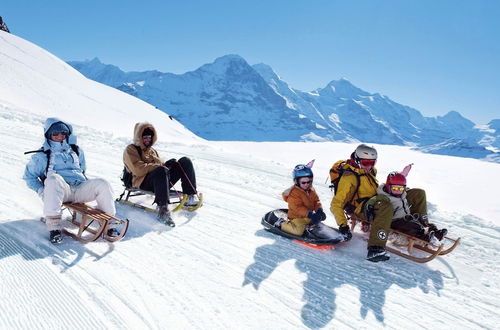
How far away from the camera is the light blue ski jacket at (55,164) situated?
187 inches

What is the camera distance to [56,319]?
3.10 m

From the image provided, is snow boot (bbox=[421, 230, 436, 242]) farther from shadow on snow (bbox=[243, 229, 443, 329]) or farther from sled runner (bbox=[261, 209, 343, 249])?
sled runner (bbox=[261, 209, 343, 249])

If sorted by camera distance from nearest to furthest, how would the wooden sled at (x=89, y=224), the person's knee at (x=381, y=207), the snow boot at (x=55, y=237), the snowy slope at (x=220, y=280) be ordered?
the snowy slope at (x=220, y=280) → the snow boot at (x=55, y=237) → the wooden sled at (x=89, y=224) → the person's knee at (x=381, y=207)

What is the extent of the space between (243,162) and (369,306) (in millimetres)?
9429

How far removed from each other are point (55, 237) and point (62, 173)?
3.14 feet

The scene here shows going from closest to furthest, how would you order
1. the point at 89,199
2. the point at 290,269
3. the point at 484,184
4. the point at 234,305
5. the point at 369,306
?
the point at 234,305
the point at 369,306
the point at 290,269
the point at 89,199
the point at 484,184

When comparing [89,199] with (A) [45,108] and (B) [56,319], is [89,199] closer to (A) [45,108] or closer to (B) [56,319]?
(B) [56,319]

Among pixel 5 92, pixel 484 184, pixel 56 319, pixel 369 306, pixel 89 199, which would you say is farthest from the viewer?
pixel 5 92

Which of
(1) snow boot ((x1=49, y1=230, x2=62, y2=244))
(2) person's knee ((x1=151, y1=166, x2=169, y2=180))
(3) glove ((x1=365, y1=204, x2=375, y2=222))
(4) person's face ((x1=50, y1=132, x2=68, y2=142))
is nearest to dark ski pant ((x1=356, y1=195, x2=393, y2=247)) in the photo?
(3) glove ((x1=365, y1=204, x2=375, y2=222))

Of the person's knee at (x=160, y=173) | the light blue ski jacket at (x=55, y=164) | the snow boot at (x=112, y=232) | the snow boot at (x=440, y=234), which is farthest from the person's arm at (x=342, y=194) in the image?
the light blue ski jacket at (x=55, y=164)

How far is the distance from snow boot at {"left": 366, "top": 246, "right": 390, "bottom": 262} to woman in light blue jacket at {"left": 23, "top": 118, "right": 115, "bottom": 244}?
11.6ft

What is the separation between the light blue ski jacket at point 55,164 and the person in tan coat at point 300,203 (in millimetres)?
3137

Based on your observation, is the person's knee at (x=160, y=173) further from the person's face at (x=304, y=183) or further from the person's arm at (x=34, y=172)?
the person's face at (x=304, y=183)

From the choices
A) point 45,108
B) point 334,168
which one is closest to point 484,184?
point 334,168
